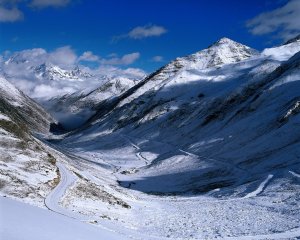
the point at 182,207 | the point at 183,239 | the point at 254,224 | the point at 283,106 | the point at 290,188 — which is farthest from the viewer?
the point at 283,106

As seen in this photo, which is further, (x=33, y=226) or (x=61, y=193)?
(x=61, y=193)

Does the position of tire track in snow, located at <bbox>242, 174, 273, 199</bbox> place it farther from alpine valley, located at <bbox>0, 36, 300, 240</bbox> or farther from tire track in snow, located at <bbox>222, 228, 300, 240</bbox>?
tire track in snow, located at <bbox>222, 228, 300, 240</bbox>

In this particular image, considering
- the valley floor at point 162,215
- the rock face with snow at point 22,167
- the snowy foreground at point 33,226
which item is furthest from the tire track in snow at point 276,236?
the snowy foreground at point 33,226

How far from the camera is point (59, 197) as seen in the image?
41.2 meters

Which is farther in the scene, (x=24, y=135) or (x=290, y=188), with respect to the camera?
(x=24, y=135)

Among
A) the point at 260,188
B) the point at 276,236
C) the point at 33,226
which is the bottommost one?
the point at 276,236

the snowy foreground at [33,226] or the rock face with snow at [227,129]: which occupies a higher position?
the rock face with snow at [227,129]

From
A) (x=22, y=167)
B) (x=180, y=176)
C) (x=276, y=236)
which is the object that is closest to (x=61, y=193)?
(x=22, y=167)

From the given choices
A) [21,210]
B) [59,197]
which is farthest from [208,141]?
[21,210]

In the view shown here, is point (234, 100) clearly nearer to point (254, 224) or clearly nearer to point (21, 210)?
point (254, 224)

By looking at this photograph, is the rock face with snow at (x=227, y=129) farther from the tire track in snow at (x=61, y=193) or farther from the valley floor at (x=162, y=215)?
the tire track in snow at (x=61, y=193)

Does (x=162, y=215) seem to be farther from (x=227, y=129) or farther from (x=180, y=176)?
(x=227, y=129)

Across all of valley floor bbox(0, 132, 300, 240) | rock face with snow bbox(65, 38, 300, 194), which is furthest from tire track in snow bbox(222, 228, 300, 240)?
rock face with snow bbox(65, 38, 300, 194)

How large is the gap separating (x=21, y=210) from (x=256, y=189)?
180 ft
